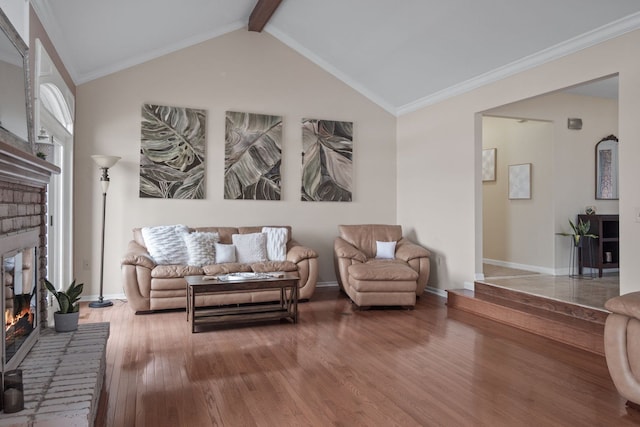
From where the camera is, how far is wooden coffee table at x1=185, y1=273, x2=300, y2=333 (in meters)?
4.21

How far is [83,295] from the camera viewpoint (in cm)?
558

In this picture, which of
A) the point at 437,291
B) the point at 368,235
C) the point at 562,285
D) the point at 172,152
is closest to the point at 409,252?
the point at 368,235

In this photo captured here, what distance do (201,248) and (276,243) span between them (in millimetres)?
942

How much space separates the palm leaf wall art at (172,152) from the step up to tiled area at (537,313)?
3.53 metres

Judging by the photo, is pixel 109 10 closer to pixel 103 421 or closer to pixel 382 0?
pixel 382 0

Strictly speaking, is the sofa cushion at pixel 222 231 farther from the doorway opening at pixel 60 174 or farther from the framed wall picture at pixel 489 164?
the framed wall picture at pixel 489 164

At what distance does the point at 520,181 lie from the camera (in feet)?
23.2

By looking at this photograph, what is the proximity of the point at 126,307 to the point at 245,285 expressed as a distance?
1.79 m

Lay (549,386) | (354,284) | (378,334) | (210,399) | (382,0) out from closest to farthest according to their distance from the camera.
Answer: (210,399), (549,386), (378,334), (382,0), (354,284)

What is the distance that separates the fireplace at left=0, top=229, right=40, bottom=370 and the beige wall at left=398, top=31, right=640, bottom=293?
4.31 metres

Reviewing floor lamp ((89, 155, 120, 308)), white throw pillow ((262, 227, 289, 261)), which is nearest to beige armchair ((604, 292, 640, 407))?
white throw pillow ((262, 227, 289, 261))

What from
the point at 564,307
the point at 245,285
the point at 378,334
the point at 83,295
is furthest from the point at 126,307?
the point at 564,307

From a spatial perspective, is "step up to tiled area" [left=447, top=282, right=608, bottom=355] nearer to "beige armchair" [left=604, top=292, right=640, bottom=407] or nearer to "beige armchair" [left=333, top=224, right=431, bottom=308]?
"beige armchair" [left=333, top=224, right=431, bottom=308]

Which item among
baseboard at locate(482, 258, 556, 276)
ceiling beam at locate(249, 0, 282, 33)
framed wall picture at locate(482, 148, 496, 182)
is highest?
ceiling beam at locate(249, 0, 282, 33)
